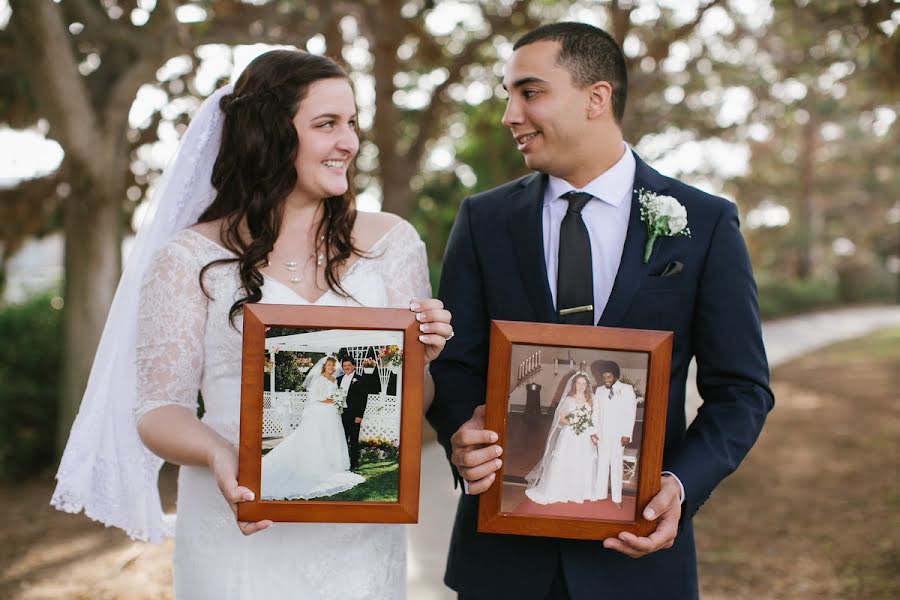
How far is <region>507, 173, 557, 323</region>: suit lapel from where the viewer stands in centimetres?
263

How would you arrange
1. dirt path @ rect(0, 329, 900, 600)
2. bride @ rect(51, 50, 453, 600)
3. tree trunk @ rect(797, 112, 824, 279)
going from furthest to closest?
1. tree trunk @ rect(797, 112, 824, 279)
2. dirt path @ rect(0, 329, 900, 600)
3. bride @ rect(51, 50, 453, 600)

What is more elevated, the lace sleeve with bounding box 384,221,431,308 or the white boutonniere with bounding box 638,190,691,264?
the white boutonniere with bounding box 638,190,691,264

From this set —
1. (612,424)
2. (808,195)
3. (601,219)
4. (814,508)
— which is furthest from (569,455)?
(808,195)

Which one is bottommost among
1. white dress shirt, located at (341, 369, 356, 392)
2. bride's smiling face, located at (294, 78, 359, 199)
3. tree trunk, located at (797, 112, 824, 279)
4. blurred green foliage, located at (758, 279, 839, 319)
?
white dress shirt, located at (341, 369, 356, 392)

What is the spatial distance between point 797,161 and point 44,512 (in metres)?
31.5

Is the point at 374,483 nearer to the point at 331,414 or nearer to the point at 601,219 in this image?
the point at 331,414

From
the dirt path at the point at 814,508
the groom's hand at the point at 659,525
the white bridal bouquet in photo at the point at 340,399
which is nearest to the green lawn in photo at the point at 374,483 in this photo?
the white bridal bouquet in photo at the point at 340,399

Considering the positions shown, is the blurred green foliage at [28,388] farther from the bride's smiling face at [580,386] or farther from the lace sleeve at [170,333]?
the bride's smiling face at [580,386]

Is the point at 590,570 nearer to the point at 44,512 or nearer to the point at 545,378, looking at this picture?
the point at 545,378

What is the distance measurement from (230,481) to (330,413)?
31 centimetres

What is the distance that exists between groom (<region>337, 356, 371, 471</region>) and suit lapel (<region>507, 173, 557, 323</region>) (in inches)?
25.2

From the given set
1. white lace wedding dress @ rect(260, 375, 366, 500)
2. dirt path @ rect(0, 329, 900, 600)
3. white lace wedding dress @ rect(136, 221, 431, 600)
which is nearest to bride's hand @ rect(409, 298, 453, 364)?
white lace wedding dress @ rect(260, 375, 366, 500)

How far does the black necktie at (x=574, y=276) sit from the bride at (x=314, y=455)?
29.6 inches

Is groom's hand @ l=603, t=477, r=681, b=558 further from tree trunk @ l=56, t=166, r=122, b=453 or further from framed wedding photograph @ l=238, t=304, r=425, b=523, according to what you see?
tree trunk @ l=56, t=166, r=122, b=453
